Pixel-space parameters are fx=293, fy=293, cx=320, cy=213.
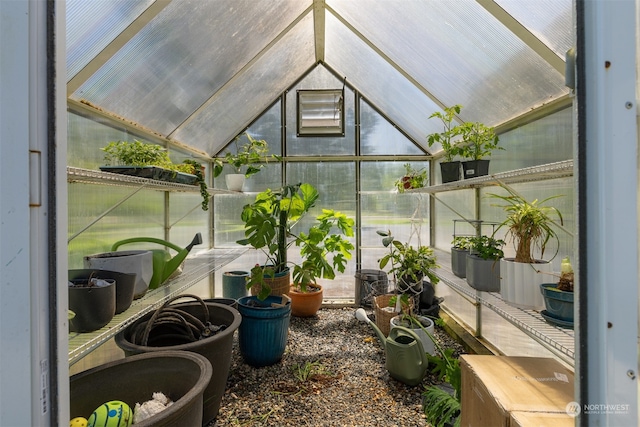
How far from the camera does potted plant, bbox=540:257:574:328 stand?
104 centimetres

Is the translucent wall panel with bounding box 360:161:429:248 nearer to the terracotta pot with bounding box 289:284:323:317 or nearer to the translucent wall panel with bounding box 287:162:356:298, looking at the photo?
the translucent wall panel with bounding box 287:162:356:298

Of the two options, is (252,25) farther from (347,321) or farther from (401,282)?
(347,321)

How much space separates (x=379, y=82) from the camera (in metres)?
3.02

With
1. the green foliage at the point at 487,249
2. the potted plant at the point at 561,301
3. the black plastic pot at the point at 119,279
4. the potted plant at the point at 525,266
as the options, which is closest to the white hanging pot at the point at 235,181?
the black plastic pot at the point at 119,279

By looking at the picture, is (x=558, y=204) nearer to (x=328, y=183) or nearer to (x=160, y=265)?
(x=160, y=265)

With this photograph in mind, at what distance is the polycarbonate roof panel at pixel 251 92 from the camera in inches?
105

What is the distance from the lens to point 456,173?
2.17 m

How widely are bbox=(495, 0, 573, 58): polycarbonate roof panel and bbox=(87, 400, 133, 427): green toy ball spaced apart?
7.11ft

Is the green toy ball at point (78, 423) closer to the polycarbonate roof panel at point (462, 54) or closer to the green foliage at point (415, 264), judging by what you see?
the green foliage at point (415, 264)

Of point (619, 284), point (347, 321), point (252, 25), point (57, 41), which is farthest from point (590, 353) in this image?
point (347, 321)

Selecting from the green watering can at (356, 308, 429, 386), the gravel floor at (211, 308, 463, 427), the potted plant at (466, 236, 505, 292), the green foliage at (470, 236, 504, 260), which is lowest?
the gravel floor at (211, 308, 463, 427)

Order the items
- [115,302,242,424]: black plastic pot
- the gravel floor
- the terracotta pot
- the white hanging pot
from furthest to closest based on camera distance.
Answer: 1. the terracotta pot
2. the white hanging pot
3. the gravel floor
4. [115,302,242,424]: black plastic pot

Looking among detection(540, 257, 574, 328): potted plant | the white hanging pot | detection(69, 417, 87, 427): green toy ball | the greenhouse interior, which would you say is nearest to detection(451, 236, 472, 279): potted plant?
the greenhouse interior

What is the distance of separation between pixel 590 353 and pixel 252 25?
2484mm
